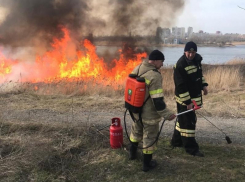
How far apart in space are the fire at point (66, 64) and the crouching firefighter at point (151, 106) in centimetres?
1109

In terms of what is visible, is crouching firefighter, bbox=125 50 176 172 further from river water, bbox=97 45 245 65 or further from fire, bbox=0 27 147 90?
river water, bbox=97 45 245 65

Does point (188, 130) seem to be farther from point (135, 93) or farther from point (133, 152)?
point (135, 93)

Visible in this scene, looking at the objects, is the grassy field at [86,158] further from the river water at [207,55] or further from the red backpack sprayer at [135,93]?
the river water at [207,55]

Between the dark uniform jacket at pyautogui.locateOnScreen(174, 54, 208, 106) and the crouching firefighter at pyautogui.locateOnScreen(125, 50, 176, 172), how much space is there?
642 millimetres

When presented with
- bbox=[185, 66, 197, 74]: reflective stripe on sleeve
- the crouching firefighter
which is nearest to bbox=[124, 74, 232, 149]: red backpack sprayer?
the crouching firefighter

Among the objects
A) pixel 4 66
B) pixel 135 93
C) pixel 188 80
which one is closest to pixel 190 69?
pixel 188 80

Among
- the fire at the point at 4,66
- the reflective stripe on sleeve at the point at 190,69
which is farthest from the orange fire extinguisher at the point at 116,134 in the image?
the fire at the point at 4,66

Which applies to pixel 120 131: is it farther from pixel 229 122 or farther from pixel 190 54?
pixel 229 122

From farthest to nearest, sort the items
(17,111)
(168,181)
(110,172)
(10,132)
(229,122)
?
(17,111), (229,122), (10,132), (110,172), (168,181)

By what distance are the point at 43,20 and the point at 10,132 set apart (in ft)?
40.2

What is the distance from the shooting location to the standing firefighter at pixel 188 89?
3713 millimetres

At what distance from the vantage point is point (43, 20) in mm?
15086

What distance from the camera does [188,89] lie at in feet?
12.7

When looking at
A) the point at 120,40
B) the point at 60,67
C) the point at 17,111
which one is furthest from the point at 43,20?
the point at 17,111
